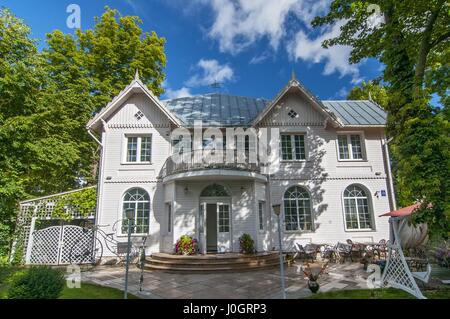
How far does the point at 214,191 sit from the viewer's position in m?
13.0

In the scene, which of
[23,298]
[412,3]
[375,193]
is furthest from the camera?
[375,193]

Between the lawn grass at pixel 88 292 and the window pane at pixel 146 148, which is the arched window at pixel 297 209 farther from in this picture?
the lawn grass at pixel 88 292

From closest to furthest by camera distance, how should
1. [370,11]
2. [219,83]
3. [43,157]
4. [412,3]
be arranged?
[412,3], [370,11], [43,157], [219,83]

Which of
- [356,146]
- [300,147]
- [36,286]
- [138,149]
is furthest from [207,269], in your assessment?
[356,146]

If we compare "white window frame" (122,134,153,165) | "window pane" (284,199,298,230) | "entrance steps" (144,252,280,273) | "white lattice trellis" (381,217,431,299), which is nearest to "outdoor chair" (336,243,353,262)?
"window pane" (284,199,298,230)

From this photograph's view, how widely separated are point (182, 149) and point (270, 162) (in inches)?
191

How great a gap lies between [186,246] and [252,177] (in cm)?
448

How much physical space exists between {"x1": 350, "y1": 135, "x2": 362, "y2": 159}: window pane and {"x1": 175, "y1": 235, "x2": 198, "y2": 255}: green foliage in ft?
33.0

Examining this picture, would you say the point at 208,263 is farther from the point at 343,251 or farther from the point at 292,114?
the point at 292,114

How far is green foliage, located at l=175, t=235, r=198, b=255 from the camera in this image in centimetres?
1156

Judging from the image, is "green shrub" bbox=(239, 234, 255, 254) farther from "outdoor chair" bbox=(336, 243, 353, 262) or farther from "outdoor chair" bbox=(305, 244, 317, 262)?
"outdoor chair" bbox=(336, 243, 353, 262)

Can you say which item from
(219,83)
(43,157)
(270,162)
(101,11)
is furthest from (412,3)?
(101,11)

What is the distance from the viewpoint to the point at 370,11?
10.2 meters
